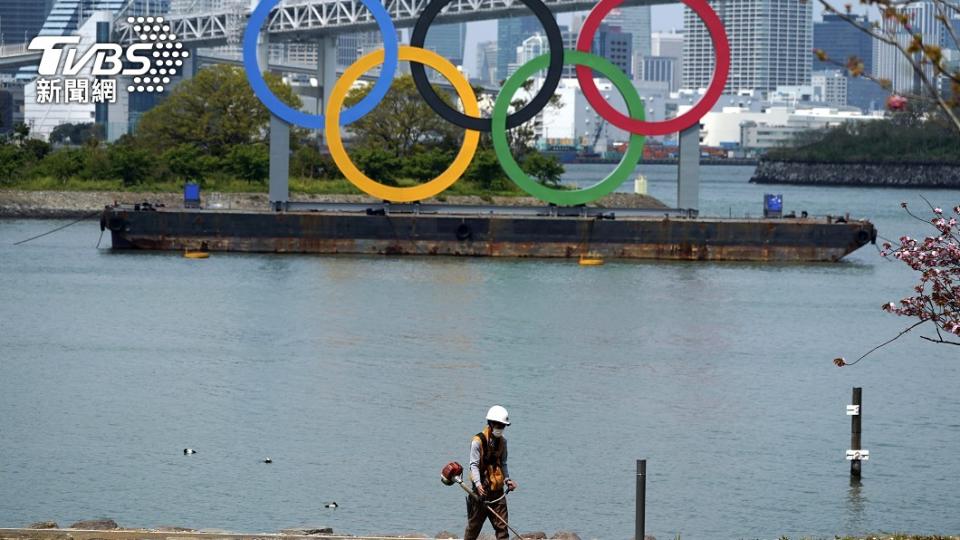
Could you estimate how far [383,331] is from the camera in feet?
119

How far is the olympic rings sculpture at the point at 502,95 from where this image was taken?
168 feet

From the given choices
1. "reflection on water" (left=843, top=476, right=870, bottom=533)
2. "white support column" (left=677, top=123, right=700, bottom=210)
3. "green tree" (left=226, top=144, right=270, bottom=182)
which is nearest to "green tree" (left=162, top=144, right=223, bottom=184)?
"green tree" (left=226, top=144, right=270, bottom=182)

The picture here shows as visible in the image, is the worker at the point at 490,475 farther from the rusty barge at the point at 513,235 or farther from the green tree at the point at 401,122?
the green tree at the point at 401,122

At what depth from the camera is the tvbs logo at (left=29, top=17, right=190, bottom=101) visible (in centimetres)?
9688

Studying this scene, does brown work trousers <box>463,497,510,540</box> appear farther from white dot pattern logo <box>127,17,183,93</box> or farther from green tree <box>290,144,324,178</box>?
white dot pattern logo <box>127,17,183,93</box>

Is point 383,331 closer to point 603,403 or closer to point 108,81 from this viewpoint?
point 603,403

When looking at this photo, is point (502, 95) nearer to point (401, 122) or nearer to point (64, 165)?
point (401, 122)

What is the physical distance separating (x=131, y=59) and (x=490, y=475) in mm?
92988

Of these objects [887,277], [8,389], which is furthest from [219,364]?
[887,277]

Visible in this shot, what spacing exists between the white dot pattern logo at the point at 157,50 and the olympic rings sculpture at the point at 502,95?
40.1m

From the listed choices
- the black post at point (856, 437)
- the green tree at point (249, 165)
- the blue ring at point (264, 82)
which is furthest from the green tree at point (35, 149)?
the black post at point (856, 437)

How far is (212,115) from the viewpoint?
82938mm

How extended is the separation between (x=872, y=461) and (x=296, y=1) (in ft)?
337

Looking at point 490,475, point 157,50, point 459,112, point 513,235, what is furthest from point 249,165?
point 490,475
